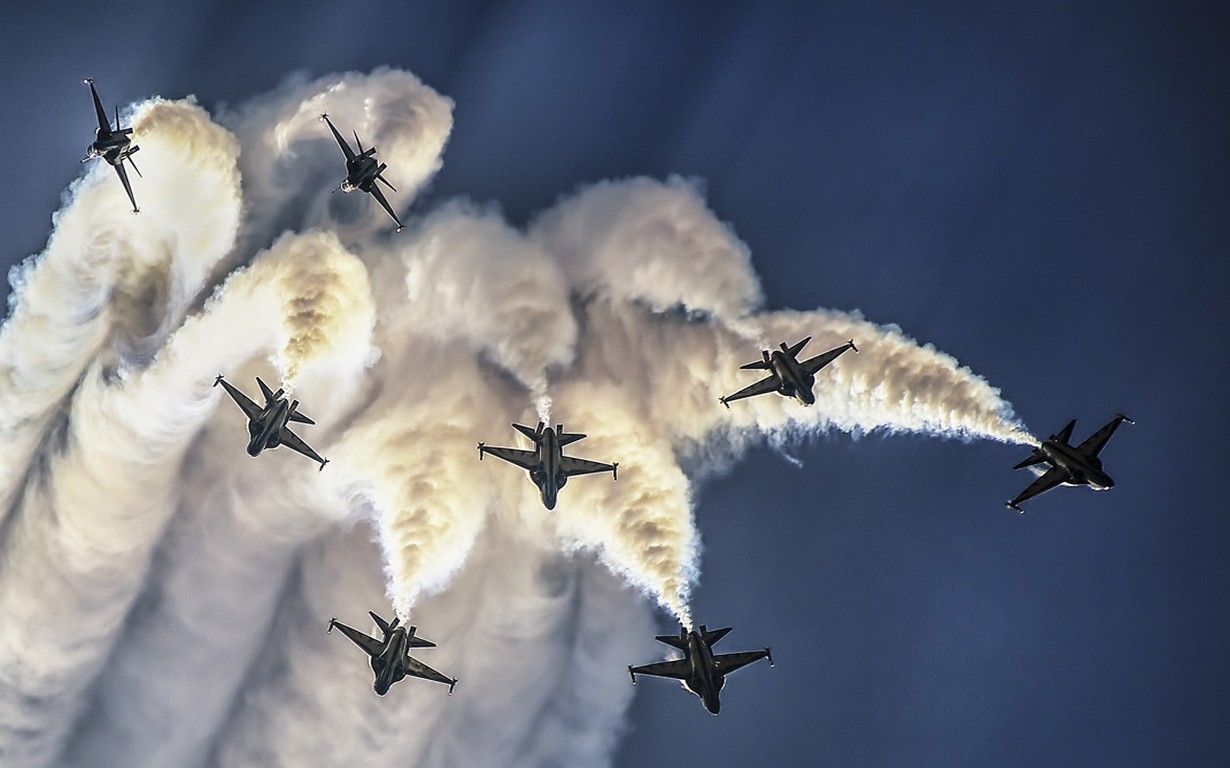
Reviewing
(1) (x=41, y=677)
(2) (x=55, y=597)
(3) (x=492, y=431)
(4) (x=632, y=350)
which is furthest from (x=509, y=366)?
(1) (x=41, y=677)

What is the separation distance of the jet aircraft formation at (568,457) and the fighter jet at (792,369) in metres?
0.06

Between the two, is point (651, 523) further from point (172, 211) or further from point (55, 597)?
point (55, 597)

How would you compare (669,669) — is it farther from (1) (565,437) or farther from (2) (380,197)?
(2) (380,197)

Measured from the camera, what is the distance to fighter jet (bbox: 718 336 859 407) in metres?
44.3

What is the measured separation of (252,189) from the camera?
49500mm

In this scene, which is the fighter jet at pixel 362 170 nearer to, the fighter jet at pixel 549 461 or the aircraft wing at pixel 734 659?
the fighter jet at pixel 549 461

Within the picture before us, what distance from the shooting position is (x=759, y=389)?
151 ft

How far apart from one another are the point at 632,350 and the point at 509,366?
8163 millimetres

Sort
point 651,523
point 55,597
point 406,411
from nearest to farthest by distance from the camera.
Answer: point 651,523 → point 406,411 → point 55,597

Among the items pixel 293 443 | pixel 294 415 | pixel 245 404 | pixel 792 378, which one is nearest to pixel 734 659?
pixel 792 378

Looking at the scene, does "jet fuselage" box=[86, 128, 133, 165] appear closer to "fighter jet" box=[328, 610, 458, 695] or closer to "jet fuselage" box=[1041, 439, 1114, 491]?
"fighter jet" box=[328, 610, 458, 695]

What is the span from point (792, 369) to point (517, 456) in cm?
1641

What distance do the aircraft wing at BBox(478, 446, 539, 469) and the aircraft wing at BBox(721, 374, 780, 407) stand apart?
1144cm

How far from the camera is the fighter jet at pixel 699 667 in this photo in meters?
41.6
